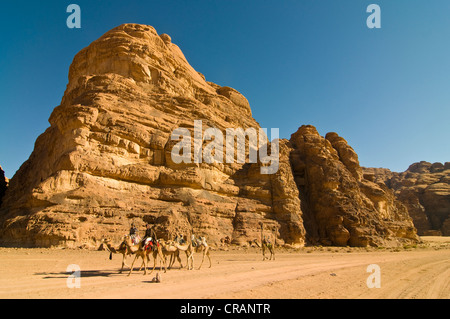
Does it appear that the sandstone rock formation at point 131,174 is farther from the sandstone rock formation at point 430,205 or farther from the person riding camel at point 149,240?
the sandstone rock formation at point 430,205

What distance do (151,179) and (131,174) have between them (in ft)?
7.36

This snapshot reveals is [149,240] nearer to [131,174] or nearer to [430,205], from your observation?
[131,174]

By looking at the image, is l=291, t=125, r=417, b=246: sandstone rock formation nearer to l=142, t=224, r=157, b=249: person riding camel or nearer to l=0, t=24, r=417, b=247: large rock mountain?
l=0, t=24, r=417, b=247: large rock mountain

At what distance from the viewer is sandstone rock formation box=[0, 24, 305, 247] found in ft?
70.7

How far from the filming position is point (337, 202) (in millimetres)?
39531

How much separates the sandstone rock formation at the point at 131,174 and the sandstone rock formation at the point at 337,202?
6.22 m

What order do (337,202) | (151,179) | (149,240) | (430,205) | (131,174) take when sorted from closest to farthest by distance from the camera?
(149,240) → (131,174) → (151,179) → (337,202) → (430,205)

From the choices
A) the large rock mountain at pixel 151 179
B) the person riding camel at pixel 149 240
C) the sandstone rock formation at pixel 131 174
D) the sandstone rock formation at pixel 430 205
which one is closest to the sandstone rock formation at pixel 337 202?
the large rock mountain at pixel 151 179

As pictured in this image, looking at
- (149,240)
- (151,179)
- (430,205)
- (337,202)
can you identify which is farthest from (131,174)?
(430,205)

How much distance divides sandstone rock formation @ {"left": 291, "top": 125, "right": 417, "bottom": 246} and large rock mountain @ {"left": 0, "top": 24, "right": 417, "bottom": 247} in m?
0.20

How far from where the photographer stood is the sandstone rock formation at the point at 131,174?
21562mm

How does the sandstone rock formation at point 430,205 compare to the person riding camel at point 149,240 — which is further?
the sandstone rock formation at point 430,205

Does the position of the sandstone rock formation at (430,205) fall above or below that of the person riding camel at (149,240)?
below
